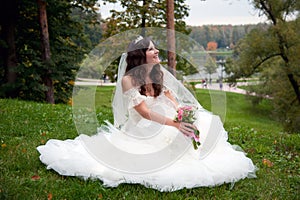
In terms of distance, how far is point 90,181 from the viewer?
12.7 feet

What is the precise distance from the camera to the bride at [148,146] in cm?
394

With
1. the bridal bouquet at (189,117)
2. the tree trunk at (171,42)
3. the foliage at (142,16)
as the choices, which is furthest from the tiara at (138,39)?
the foliage at (142,16)

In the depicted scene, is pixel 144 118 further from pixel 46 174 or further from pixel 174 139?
pixel 46 174

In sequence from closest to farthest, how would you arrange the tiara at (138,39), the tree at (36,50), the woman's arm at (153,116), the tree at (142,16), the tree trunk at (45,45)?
the woman's arm at (153,116) → the tiara at (138,39) → the tree trunk at (45,45) → the tree at (36,50) → the tree at (142,16)

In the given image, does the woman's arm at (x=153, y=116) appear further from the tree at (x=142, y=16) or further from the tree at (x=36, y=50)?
the tree at (x=142, y=16)

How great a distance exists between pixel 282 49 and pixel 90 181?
66.8 ft

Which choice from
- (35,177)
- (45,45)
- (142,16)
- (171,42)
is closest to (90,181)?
(35,177)

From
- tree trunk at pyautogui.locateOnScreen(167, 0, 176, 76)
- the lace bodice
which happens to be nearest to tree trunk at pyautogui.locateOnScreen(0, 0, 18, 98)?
tree trunk at pyautogui.locateOnScreen(167, 0, 176, 76)

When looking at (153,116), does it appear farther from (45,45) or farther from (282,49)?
(282,49)

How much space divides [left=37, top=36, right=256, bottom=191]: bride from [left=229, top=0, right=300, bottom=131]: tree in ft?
58.2

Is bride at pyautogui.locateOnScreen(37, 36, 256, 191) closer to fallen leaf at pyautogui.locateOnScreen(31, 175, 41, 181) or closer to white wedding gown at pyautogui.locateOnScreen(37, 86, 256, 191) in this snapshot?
white wedding gown at pyautogui.locateOnScreen(37, 86, 256, 191)

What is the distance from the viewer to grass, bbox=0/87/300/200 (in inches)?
140

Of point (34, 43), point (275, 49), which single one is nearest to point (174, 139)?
point (34, 43)

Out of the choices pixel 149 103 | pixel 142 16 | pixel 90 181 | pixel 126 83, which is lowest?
pixel 90 181
